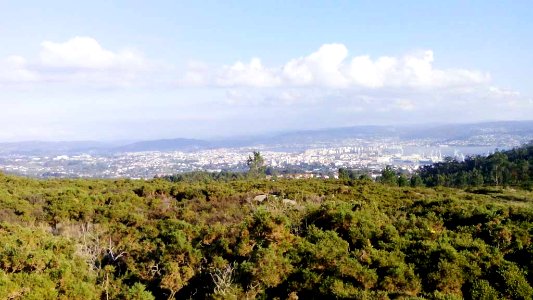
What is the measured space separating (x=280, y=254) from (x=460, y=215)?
18.7 feet

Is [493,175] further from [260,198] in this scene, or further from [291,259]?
[291,259]

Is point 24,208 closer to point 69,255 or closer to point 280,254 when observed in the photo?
point 69,255

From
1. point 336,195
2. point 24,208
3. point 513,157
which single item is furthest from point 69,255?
point 513,157

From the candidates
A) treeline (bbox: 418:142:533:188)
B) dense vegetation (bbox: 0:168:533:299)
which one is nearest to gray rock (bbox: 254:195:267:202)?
dense vegetation (bbox: 0:168:533:299)

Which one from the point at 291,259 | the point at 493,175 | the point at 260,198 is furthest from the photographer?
the point at 493,175

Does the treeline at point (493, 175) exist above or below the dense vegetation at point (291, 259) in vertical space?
below

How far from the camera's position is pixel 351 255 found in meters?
7.86

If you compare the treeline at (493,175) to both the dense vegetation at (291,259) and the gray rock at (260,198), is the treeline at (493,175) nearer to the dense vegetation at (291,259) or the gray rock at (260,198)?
the gray rock at (260,198)

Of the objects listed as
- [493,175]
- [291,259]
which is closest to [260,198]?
[291,259]

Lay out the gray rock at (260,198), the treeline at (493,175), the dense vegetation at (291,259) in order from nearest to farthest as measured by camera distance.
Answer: the dense vegetation at (291,259) < the gray rock at (260,198) < the treeline at (493,175)

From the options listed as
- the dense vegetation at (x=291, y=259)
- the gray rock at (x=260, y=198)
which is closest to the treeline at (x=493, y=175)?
the gray rock at (x=260, y=198)

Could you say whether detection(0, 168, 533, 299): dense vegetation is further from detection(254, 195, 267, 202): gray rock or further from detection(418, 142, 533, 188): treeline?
detection(418, 142, 533, 188): treeline

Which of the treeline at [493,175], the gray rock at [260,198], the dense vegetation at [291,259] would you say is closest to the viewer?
the dense vegetation at [291,259]

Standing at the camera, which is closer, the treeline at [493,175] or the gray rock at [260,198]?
the gray rock at [260,198]
